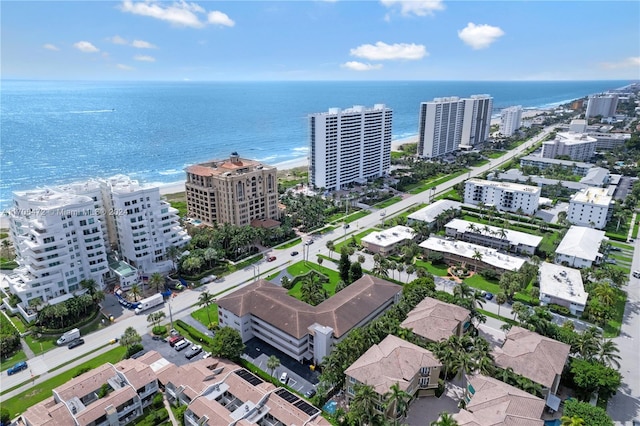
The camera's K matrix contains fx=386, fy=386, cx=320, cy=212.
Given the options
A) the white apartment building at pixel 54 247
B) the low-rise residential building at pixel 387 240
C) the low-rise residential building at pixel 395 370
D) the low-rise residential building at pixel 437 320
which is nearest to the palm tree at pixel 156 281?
the white apartment building at pixel 54 247

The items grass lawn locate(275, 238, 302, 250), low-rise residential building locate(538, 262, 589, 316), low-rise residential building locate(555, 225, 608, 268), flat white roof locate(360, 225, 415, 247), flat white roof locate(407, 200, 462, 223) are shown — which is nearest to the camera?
low-rise residential building locate(538, 262, 589, 316)

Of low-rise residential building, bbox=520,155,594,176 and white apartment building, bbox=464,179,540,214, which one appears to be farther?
low-rise residential building, bbox=520,155,594,176

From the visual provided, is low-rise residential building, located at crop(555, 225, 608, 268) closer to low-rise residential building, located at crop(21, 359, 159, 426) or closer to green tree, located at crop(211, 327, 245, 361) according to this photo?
green tree, located at crop(211, 327, 245, 361)

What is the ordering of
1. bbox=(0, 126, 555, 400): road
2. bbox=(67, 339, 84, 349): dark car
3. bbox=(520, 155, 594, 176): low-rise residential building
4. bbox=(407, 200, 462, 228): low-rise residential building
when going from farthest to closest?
bbox=(520, 155, 594, 176): low-rise residential building → bbox=(407, 200, 462, 228): low-rise residential building → bbox=(67, 339, 84, 349): dark car → bbox=(0, 126, 555, 400): road

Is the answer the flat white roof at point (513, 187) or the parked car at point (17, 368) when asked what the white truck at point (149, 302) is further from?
the flat white roof at point (513, 187)

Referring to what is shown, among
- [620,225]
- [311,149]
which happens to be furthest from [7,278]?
[620,225]

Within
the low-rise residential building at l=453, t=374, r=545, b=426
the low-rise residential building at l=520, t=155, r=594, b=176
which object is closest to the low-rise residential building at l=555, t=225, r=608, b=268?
the low-rise residential building at l=453, t=374, r=545, b=426

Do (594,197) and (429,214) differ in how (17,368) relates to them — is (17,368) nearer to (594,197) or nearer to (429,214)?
(429,214)

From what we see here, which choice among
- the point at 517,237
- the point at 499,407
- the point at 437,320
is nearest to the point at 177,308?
the point at 437,320
